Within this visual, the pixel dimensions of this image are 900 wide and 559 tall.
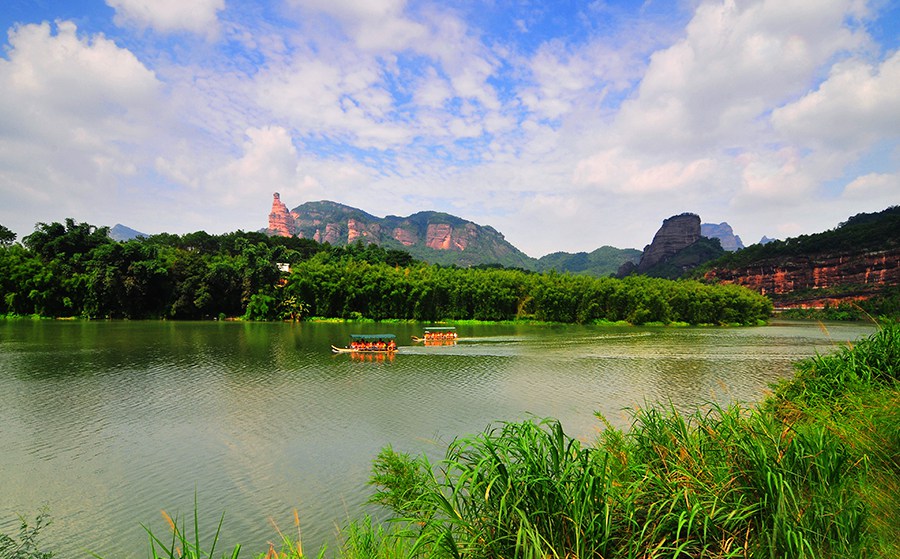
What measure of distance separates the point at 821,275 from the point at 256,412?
110398 mm

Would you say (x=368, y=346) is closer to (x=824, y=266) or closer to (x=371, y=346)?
(x=371, y=346)

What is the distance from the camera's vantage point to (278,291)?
5728cm

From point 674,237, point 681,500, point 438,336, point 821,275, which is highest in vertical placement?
point 674,237

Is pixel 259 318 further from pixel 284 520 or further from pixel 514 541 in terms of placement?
pixel 514 541

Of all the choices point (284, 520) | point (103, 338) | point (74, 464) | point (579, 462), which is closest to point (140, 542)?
point (284, 520)

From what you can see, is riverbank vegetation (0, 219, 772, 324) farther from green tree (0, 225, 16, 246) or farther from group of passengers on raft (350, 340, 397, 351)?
group of passengers on raft (350, 340, 397, 351)

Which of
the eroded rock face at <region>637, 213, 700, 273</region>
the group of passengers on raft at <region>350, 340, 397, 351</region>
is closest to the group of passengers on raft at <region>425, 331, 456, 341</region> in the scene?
the group of passengers on raft at <region>350, 340, 397, 351</region>

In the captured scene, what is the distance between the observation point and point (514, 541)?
4062mm

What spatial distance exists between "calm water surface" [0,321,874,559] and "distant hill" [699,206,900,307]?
7075 cm

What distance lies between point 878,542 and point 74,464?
1376 cm

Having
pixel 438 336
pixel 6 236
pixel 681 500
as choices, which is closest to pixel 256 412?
pixel 681 500

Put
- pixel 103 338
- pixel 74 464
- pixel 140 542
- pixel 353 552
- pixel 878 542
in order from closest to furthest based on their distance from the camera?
pixel 878 542
pixel 353 552
pixel 140 542
pixel 74 464
pixel 103 338

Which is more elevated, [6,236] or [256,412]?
[6,236]

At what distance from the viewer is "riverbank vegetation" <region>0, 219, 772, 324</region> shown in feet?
169
